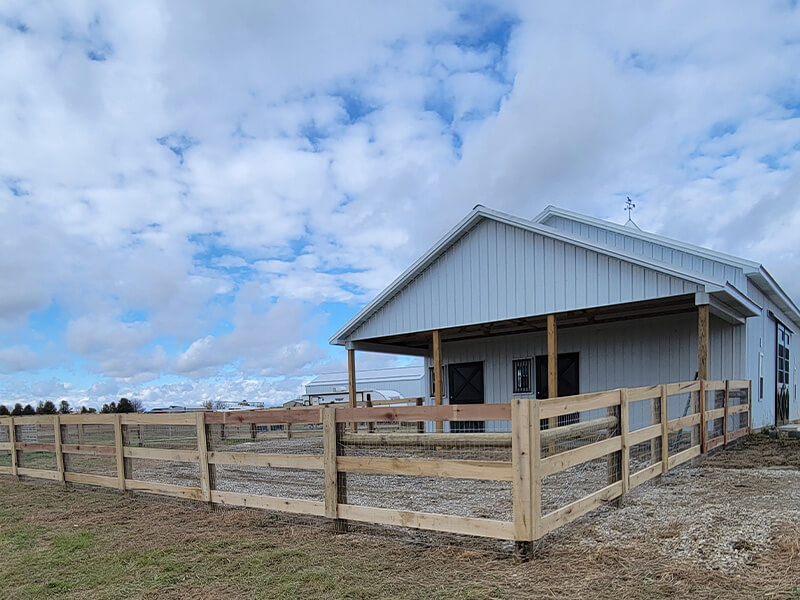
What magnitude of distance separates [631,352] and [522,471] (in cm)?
884

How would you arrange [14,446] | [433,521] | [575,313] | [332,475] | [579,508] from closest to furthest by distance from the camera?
[433,521], [579,508], [332,475], [14,446], [575,313]

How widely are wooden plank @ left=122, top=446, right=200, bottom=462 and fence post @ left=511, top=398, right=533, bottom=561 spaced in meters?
3.65

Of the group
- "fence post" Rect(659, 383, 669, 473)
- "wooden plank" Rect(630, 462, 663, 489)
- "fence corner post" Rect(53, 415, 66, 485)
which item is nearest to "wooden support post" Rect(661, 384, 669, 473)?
"fence post" Rect(659, 383, 669, 473)

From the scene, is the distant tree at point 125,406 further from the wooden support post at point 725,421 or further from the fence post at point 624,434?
the fence post at point 624,434

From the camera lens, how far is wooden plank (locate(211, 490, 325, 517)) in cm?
489

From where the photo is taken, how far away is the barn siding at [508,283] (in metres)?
8.85

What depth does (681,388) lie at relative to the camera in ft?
23.3

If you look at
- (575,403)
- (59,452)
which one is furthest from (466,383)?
(575,403)

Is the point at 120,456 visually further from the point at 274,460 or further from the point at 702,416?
the point at 702,416

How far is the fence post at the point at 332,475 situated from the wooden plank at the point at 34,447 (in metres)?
5.71

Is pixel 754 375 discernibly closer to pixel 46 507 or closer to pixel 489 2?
pixel 489 2

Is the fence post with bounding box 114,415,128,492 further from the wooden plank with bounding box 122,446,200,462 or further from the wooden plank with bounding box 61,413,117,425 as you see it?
the wooden plank with bounding box 61,413,117,425

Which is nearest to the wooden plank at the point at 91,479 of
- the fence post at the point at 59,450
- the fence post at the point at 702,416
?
the fence post at the point at 59,450

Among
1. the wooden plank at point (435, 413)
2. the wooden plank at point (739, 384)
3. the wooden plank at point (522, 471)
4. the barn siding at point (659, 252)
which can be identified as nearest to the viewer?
the wooden plank at point (522, 471)
